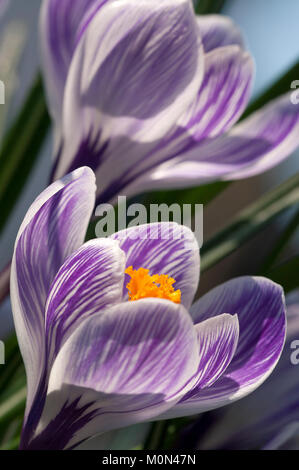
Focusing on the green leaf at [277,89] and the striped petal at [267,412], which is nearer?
the striped petal at [267,412]

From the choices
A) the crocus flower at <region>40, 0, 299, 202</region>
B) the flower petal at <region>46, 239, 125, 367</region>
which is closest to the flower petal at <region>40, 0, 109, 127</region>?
the crocus flower at <region>40, 0, 299, 202</region>

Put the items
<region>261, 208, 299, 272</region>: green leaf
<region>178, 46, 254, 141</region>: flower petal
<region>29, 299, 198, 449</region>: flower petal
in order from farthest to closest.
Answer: <region>261, 208, 299, 272</region>: green leaf, <region>178, 46, 254, 141</region>: flower petal, <region>29, 299, 198, 449</region>: flower petal

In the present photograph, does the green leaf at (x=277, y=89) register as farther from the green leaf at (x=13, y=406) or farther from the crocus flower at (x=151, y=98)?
the green leaf at (x=13, y=406)

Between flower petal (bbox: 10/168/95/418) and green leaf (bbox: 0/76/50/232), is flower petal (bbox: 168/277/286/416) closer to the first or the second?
flower petal (bbox: 10/168/95/418)

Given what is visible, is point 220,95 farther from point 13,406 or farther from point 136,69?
point 13,406

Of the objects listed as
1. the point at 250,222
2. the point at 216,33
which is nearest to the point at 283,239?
the point at 250,222

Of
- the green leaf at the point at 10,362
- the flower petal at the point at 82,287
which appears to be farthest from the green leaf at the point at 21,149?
the flower petal at the point at 82,287

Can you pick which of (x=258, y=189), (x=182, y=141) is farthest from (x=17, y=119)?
(x=258, y=189)
